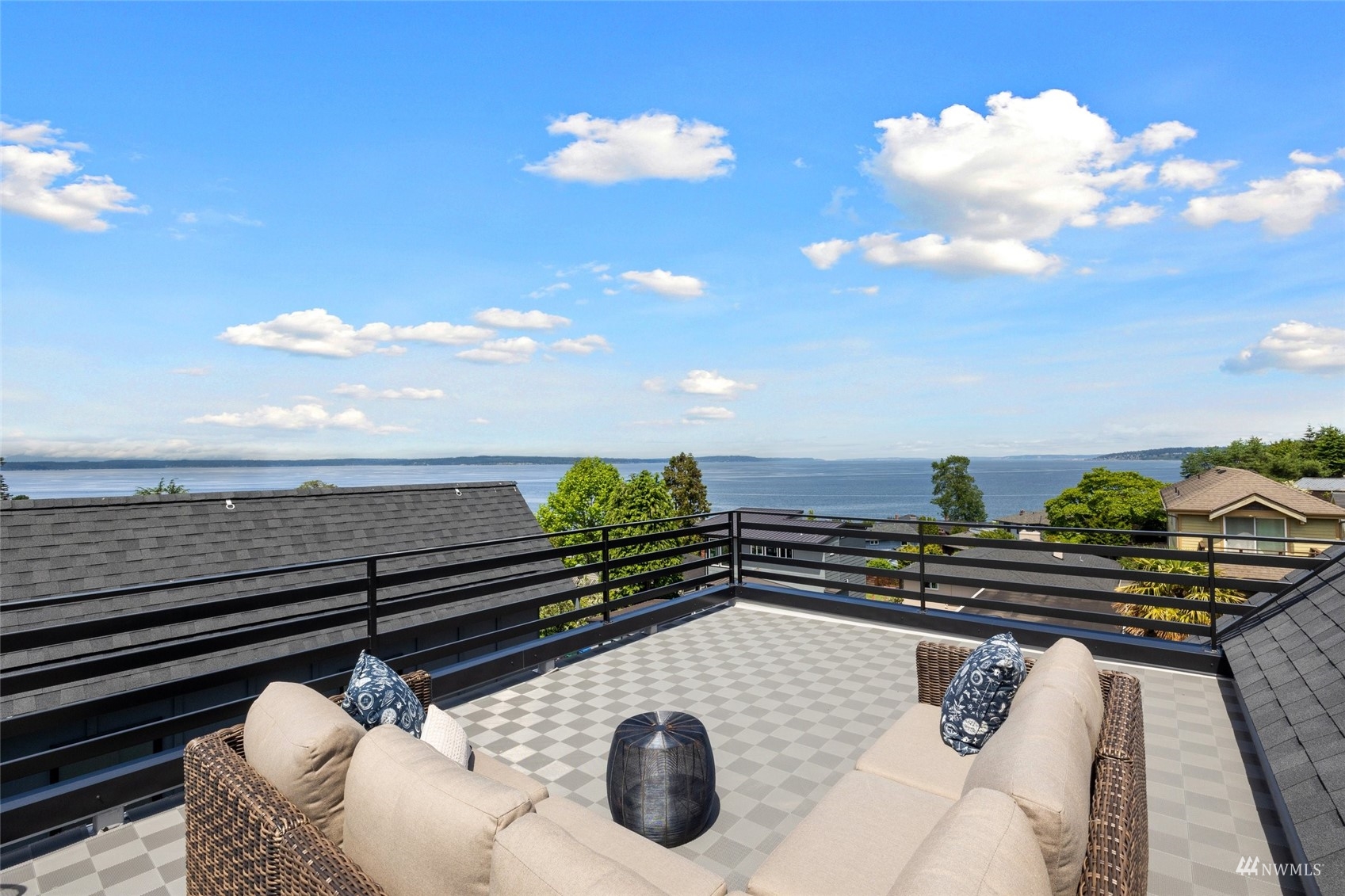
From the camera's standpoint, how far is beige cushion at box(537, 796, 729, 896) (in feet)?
5.14

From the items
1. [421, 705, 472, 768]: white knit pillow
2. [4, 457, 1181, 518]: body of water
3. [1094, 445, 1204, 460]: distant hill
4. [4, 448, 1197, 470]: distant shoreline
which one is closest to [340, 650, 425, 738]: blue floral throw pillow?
[421, 705, 472, 768]: white knit pillow

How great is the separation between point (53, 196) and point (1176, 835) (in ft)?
62.7

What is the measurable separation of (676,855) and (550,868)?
824mm

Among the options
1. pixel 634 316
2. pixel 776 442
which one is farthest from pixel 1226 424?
pixel 634 316

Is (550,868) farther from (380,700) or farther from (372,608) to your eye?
(372,608)

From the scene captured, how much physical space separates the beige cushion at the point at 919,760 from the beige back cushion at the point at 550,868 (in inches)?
55.8

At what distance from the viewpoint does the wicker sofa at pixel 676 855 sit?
116cm

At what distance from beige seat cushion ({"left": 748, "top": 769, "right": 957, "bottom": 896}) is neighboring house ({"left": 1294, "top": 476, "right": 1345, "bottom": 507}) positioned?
91.6 feet

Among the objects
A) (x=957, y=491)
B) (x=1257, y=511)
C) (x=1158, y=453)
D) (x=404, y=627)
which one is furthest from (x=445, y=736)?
(x=1158, y=453)

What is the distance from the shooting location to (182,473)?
5741cm

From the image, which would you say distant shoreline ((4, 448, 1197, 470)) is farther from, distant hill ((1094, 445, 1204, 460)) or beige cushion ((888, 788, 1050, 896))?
beige cushion ((888, 788, 1050, 896))

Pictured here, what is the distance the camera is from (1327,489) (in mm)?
25266

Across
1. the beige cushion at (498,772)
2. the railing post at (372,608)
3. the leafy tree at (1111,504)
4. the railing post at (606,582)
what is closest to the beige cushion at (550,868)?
the beige cushion at (498,772)

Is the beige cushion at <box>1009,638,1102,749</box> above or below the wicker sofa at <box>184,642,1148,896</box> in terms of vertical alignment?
above
